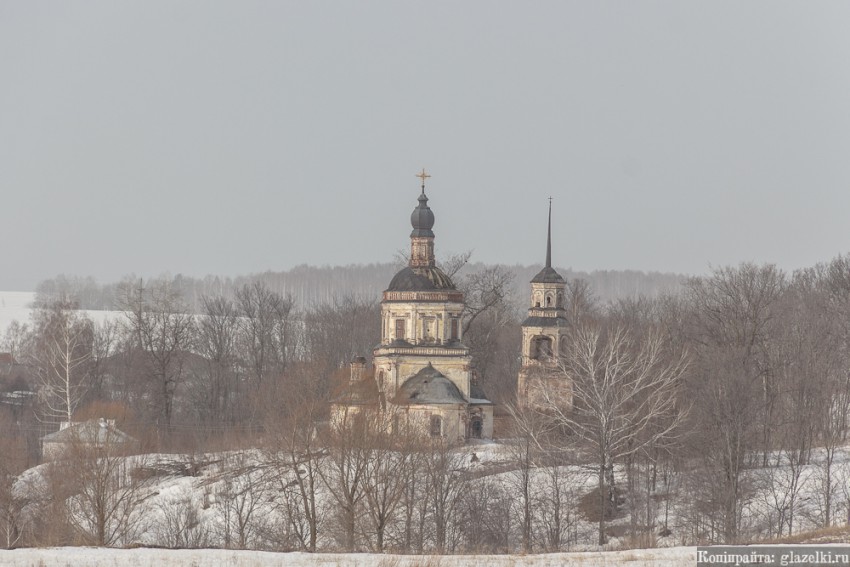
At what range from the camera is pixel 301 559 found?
1009 inches

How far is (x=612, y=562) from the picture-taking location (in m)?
25.3

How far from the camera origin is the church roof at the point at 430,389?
166ft

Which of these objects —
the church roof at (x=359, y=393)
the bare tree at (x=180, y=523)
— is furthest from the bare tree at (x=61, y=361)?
the bare tree at (x=180, y=523)

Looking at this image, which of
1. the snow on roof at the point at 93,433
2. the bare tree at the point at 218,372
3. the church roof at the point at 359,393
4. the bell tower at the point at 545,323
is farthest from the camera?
the bare tree at the point at 218,372

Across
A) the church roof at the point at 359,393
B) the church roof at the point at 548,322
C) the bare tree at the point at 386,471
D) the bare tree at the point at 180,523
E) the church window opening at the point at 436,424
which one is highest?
the church roof at the point at 548,322

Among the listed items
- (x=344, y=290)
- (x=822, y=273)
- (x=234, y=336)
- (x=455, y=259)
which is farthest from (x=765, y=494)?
(x=344, y=290)

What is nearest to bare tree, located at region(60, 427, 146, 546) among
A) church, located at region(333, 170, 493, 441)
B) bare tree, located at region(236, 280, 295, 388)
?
church, located at region(333, 170, 493, 441)

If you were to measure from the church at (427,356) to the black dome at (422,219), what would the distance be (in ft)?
0.30

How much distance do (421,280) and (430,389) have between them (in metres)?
3.88

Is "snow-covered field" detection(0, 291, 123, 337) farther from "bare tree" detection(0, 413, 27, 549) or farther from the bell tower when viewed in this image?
"bare tree" detection(0, 413, 27, 549)

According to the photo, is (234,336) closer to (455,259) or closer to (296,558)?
(455,259)

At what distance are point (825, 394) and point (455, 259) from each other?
26.9 meters

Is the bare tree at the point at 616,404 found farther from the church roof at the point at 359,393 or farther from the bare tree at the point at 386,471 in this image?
the church roof at the point at 359,393

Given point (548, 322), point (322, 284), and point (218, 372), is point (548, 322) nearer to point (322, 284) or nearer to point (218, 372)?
point (218, 372)
